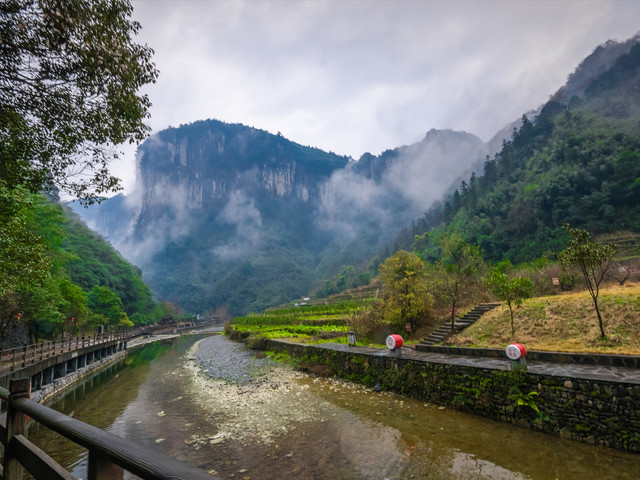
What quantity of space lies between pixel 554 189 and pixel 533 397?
Answer: 155ft

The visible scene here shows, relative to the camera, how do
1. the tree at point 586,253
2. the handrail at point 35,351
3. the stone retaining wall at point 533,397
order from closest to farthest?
the stone retaining wall at point 533,397 < the tree at point 586,253 < the handrail at point 35,351

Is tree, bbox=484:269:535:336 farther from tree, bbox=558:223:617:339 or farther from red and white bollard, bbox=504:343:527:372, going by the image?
red and white bollard, bbox=504:343:527:372

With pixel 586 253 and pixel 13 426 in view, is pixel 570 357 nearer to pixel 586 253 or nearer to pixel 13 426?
pixel 586 253

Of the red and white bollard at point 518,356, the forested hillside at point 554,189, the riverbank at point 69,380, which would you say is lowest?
the riverbank at point 69,380

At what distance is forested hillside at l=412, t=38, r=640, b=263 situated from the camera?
41219mm

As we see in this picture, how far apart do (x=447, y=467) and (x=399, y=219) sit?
164 metres

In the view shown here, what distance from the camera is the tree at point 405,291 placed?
19.5 meters

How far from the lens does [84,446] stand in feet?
6.01

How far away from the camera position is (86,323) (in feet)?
128

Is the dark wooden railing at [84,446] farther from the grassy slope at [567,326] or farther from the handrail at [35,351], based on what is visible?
the handrail at [35,351]

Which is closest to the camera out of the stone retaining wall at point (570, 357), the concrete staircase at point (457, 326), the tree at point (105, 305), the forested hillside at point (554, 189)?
the stone retaining wall at point (570, 357)

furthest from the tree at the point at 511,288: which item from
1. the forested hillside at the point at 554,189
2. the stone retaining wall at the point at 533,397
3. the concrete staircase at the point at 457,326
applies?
the forested hillside at the point at 554,189

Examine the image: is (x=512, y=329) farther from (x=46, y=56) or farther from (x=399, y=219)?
(x=399, y=219)

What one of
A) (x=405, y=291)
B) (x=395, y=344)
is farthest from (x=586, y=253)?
(x=405, y=291)
